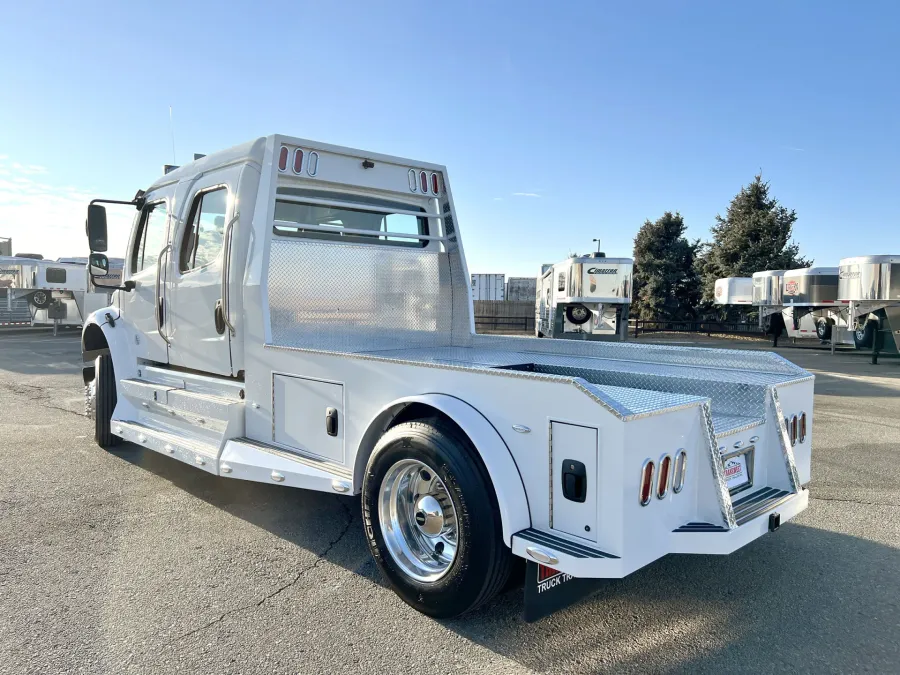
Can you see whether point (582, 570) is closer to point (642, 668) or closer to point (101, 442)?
point (642, 668)

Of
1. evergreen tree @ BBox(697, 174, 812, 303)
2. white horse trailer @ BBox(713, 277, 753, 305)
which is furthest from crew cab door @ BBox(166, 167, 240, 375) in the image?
evergreen tree @ BBox(697, 174, 812, 303)

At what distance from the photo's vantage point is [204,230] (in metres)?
5.04

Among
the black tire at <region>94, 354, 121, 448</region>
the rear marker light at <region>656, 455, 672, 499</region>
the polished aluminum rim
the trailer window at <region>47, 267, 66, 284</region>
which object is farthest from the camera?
the trailer window at <region>47, 267, 66, 284</region>

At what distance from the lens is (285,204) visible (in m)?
4.69

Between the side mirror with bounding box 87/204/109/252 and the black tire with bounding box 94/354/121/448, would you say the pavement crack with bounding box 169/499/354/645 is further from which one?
the side mirror with bounding box 87/204/109/252

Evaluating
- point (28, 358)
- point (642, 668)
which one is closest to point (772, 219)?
point (28, 358)

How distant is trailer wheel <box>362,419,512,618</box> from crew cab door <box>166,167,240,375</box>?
75.1 inches

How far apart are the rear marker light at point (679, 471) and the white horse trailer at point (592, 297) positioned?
15.7 m

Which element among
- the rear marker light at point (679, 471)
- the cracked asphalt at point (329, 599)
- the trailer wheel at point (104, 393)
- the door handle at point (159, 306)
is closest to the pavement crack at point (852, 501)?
the cracked asphalt at point (329, 599)

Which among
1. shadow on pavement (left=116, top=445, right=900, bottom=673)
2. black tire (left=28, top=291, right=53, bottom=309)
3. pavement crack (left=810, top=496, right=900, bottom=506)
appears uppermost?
black tire (left=28, top=291, right=53, bottom=309)

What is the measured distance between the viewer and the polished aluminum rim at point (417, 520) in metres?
3.12

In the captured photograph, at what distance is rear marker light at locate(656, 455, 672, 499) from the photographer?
2.57m

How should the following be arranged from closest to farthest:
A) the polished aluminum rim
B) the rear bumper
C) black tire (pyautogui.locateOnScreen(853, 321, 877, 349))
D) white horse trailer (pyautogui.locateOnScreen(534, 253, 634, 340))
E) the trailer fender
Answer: the rear bumper → the trailer fender → the polished aluminum rim → black tire (pyautogui.locateOnScreen(853, 321, 877, 349)) → white horse trailer (pyautogui.locateOnScreen(534, 253, 634, 340))

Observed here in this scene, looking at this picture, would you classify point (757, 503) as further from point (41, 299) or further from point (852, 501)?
point (41, 299)
